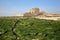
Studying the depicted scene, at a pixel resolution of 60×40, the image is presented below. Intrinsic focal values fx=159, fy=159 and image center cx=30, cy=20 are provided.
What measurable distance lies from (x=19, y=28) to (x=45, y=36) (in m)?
0.66

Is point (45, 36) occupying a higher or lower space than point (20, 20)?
lower

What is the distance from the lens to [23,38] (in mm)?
3551

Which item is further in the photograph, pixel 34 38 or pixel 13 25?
pixel 13 25

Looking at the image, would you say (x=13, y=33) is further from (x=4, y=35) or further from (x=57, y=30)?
(x=57, y=30)

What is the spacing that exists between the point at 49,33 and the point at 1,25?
4.04ft

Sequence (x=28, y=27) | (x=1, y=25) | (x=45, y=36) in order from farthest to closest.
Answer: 1. (x=1, y=25)
2. (x=28, y=27)
3. (x=45, y=36)

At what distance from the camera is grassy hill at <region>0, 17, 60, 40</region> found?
11.4 ft

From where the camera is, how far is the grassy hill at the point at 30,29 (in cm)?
349

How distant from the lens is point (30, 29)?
12.0 feet

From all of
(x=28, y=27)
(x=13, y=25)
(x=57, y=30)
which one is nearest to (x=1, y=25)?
(x=13, y=25)

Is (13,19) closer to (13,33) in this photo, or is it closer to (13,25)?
(13,25)

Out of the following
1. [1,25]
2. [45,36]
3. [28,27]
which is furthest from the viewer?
[1,25]

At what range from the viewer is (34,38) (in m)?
3.53

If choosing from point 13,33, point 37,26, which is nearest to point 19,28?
point 13,33
